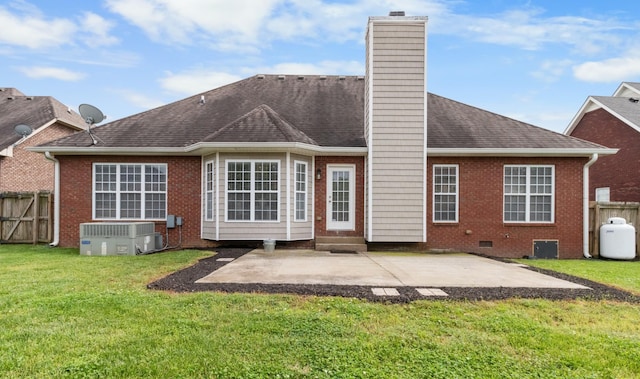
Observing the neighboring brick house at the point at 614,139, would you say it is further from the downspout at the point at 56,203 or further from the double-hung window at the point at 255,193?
the downspout at the point at 56,203

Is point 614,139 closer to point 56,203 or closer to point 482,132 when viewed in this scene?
point 482,132

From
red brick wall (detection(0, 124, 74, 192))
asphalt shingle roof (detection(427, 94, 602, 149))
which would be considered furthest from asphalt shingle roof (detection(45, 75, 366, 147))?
red brick wall (detection(0, 124, 74, 192))

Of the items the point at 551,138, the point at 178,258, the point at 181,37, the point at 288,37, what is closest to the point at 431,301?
the point at 178,258

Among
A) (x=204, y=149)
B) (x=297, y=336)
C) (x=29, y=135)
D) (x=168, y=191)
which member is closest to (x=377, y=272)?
(x=297, y=336)

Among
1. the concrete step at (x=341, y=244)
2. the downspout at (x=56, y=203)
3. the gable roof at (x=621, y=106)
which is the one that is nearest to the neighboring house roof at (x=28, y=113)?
the downspout at (x=56, y=203)

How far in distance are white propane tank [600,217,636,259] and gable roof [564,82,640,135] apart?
7990 mm

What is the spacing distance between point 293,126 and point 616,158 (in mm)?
15658

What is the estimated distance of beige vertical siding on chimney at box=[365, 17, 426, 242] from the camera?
34.9ft

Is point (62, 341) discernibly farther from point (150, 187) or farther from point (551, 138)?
point (551, 138)

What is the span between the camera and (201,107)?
523 inches

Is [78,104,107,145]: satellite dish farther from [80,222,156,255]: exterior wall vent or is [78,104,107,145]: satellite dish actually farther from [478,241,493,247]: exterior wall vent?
[478,241,493,247]: exterior wall vent

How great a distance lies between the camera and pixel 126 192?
36.7ft

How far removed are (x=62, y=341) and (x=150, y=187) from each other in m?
8.52

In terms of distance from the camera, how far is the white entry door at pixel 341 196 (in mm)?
11241
